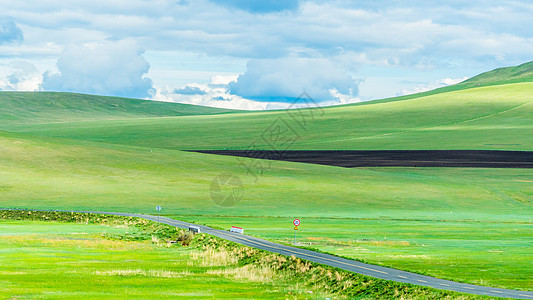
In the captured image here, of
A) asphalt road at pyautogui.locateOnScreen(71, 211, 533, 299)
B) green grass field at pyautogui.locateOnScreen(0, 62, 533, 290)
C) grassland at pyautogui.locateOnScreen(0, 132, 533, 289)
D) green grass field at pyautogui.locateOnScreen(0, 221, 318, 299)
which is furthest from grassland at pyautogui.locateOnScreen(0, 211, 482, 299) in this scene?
grassland at pyautogui.locateOnScreen(0, 132, 533, 289)

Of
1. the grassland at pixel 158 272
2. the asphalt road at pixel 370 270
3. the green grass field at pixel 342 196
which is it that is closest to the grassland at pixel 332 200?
the green grass field at pixel 342 196

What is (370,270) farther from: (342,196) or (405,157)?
(405,157)

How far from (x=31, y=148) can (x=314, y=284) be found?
278ft

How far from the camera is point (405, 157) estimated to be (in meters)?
129

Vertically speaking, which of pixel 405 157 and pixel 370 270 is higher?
pixel 405 157

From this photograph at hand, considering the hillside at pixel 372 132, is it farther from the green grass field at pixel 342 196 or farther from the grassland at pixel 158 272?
the grassland at pixel 158 272

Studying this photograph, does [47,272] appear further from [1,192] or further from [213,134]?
[213,134]

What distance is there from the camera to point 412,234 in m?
59.7

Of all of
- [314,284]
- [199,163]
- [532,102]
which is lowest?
[314,284]

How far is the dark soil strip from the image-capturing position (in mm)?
119875

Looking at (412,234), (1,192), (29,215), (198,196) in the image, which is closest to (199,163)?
(198,196)

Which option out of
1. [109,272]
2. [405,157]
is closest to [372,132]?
[405,157]

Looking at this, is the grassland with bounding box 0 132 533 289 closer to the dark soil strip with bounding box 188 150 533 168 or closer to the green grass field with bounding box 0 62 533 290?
the green grass field with bounding box 0 62 533 290

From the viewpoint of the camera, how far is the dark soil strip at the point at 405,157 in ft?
393
